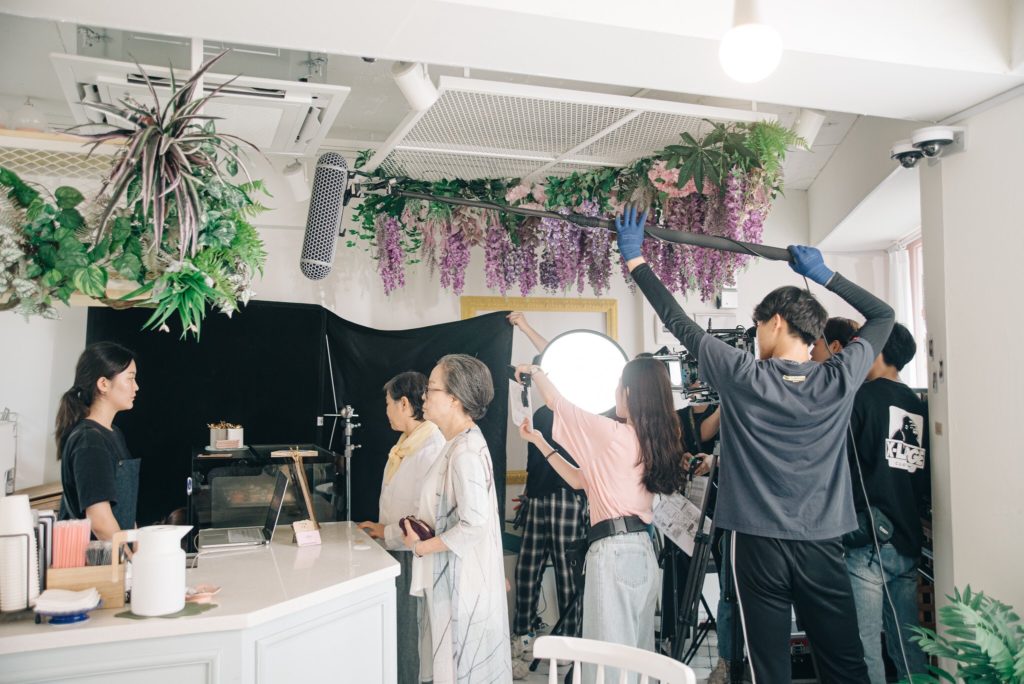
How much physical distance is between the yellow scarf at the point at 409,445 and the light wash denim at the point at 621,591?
87cm

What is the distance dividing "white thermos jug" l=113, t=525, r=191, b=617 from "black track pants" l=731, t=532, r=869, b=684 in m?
1.84

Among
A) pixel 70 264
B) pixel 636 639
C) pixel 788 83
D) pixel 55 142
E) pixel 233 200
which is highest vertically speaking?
pixel 788 83

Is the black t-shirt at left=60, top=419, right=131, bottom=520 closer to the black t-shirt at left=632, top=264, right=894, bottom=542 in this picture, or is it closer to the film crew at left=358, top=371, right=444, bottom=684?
the film crew at left=358, top=371, right=444, bottom=684

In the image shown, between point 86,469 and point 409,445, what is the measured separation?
1.28 m

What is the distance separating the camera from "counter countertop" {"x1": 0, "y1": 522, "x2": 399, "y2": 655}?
6.59ft

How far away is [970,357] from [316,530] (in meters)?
2.61

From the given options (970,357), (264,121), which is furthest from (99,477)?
(970,357)

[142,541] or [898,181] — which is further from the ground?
[898,181]

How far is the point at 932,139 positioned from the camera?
3.12 metres

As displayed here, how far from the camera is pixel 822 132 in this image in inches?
184

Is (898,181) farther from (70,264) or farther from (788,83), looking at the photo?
(70,264)

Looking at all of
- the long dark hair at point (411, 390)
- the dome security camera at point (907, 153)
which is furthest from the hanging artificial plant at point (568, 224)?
the long dark hair at point (411, 390)

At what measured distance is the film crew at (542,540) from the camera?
14.2ft

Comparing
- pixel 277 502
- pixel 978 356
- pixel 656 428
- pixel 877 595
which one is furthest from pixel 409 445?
pixel 978 356
